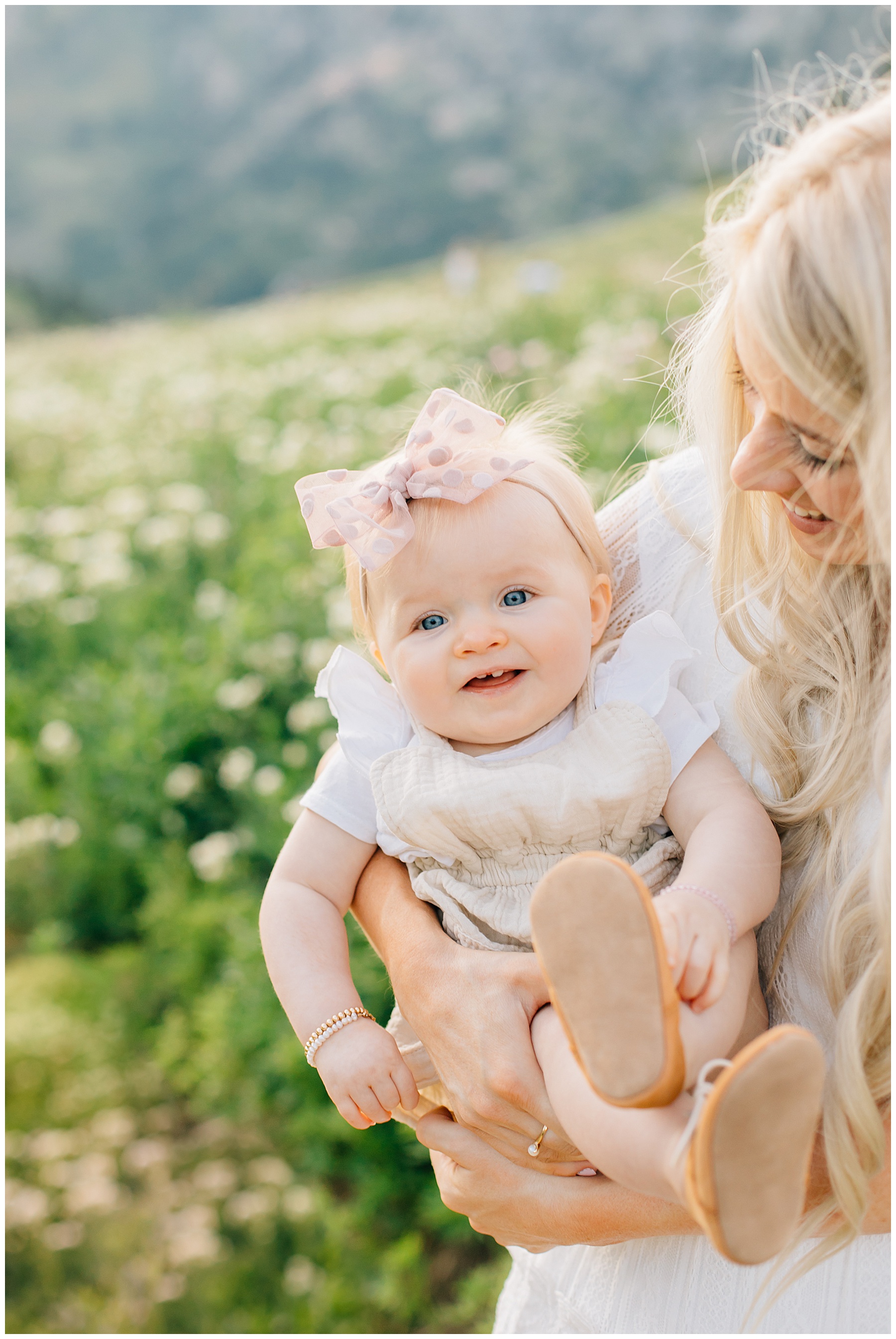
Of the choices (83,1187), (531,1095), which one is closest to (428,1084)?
(531,1095)

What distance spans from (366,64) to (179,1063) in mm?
38355

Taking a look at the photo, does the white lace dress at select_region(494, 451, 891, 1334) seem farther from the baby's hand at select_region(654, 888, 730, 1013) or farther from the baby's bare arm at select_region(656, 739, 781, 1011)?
the baby's hand at select_region(654, 888, 730, 1013)

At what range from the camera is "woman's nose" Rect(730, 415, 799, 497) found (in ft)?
3.29

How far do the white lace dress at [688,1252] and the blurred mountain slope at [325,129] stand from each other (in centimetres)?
2640

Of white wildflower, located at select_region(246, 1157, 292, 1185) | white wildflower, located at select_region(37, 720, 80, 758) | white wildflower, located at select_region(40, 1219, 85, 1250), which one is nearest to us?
white wildflower, located at select_region(40, 1219, 85, 1250)

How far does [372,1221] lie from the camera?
2.46 m

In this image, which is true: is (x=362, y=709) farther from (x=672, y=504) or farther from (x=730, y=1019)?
(x=730, y=1019)

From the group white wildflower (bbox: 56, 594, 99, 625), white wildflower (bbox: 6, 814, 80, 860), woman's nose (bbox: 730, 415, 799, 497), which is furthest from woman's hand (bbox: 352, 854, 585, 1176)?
white wildflower (bbox: 56, 594, 99, 625)

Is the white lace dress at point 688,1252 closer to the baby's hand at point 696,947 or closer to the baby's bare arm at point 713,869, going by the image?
the baby's bare arm at point 713,869

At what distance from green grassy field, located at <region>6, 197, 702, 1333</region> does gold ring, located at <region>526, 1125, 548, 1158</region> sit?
107 centimetres

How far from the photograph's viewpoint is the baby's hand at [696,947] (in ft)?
3.23

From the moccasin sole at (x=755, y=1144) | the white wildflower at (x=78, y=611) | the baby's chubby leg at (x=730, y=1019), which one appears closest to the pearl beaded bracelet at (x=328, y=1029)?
the baby's chubby leg at (x=730, y=1019)

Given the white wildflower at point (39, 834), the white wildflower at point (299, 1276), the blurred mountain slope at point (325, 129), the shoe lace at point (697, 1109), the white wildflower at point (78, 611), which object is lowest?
the white wildflower at point (299, 1276)

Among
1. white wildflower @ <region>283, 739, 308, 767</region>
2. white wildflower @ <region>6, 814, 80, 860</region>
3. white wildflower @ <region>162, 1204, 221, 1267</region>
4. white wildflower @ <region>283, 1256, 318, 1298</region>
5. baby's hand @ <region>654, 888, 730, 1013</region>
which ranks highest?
baby's hand @ <region>654, 888, 730, 1013</region>
